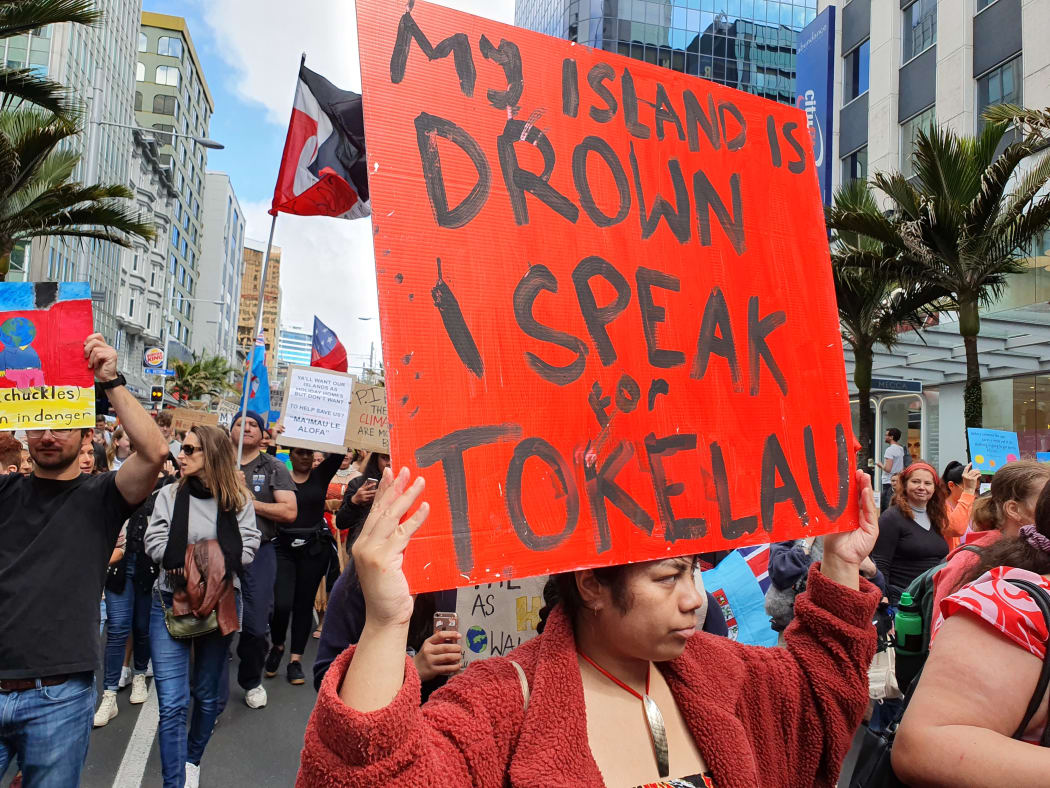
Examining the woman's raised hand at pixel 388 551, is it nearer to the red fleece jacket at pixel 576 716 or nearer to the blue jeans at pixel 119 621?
the red fleece jacket at pixel 576 716

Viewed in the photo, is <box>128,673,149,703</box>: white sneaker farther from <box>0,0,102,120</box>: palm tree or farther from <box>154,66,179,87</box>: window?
<box>154,66,179,87</box>: window

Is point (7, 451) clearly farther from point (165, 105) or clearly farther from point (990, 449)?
point (165, 105)

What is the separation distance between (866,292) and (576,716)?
12.0 meters

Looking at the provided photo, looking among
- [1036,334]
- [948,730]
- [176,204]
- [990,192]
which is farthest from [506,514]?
[176,204]

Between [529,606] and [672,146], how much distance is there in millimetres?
1477

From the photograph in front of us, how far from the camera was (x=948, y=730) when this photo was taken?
58.5 inches

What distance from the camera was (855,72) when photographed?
21172 mm

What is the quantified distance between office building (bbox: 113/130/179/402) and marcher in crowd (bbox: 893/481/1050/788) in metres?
53.2

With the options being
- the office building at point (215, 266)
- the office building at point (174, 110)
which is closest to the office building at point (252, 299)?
the office building at point (215, 266)

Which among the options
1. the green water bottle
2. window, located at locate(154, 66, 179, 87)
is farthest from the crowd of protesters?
window, located at locate(154, 66, 179, 87)

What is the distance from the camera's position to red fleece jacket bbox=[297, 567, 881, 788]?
123cm

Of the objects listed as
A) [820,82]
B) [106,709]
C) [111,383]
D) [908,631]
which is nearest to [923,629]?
[908,631]

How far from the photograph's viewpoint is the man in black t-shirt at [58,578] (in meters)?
2.74

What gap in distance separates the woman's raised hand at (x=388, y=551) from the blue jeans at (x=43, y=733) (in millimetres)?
2143
